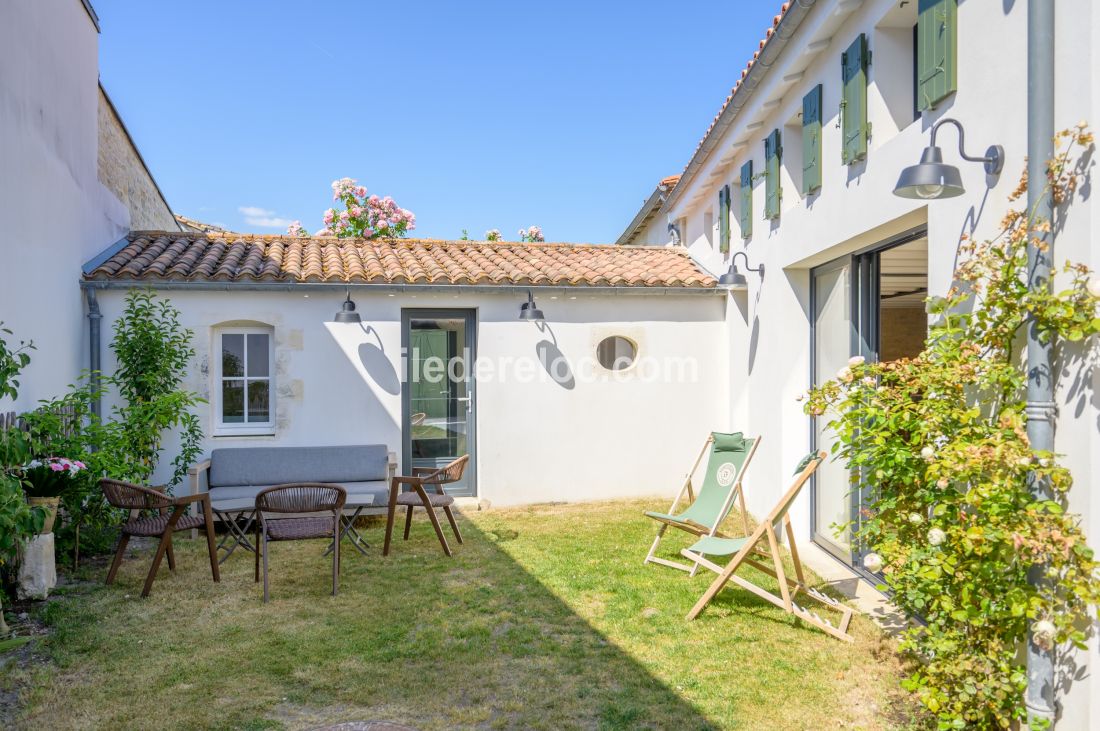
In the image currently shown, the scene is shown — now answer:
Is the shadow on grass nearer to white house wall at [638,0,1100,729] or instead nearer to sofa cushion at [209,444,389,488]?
sofa cushion at [209,444,389,488]

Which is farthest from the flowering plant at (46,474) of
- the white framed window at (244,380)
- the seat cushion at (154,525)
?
the white framed window at (244,380)

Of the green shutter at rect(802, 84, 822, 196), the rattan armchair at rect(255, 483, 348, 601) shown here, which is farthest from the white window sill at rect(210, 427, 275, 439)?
the green shutter at rect(802, 84, 822, 196)

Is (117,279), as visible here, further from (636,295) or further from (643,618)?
(643,618)

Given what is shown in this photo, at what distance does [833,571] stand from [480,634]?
10.6 ft

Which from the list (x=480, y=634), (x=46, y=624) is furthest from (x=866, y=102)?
(x=46, y=624)

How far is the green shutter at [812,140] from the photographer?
605cm

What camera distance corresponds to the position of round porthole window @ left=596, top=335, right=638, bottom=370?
9.45 metres

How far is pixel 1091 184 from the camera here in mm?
2994

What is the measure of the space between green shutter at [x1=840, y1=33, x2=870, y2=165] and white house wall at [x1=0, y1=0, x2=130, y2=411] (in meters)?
6.86

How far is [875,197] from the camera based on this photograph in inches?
199

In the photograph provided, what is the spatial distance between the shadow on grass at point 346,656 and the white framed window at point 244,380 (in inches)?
98.1

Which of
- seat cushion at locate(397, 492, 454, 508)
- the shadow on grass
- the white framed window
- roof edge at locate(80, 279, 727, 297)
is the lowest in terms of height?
the shadow on grass

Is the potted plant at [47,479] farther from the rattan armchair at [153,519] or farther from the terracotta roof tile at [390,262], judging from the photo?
the terracotta roof tile at [390,262]

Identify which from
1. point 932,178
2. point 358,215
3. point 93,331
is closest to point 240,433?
point 93,331
